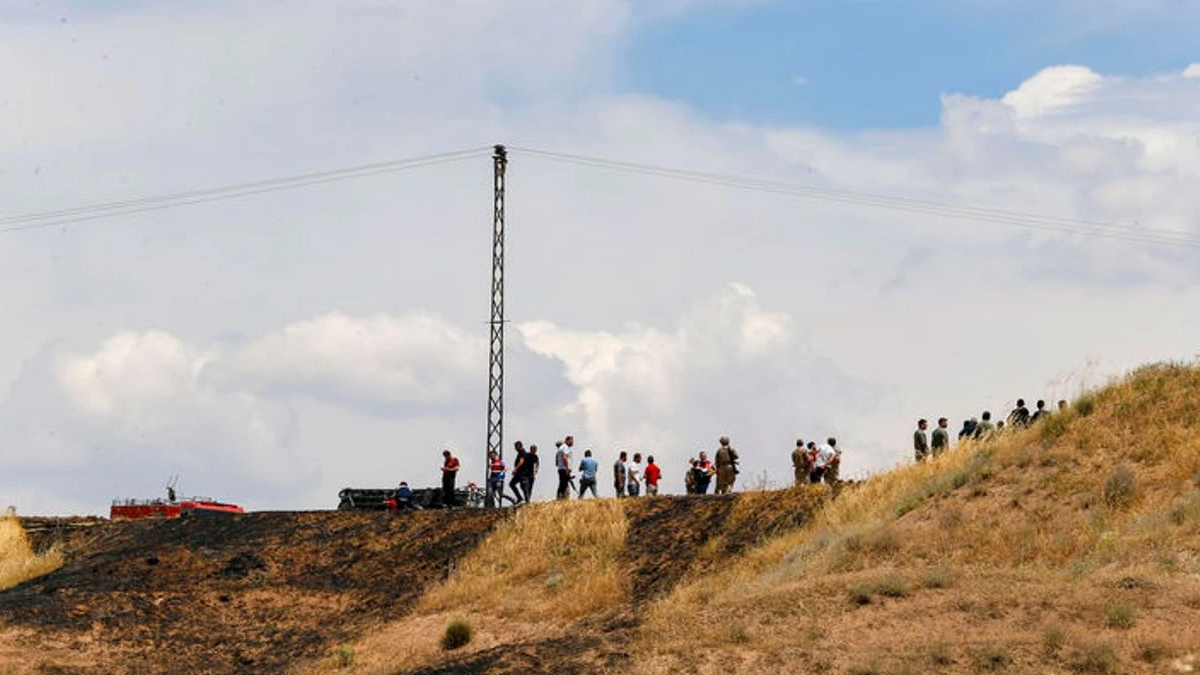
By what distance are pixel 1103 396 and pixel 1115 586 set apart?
9.56 m

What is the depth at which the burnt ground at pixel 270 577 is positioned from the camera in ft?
120

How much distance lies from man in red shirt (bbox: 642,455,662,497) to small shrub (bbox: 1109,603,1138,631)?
19.7 metres

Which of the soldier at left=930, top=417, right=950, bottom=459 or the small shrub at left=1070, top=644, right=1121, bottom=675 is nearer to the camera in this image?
the small shrub at left=1070, top=644, right=1121, bottom=675

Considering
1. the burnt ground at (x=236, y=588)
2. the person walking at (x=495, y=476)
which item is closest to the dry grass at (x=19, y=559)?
the burnt ground at (x=236, y=588)

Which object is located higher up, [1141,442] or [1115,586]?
[1141,442]

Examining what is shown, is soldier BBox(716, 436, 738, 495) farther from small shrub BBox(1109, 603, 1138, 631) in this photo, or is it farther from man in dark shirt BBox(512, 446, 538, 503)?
small shrub BBox(1109, 603, 1138, 631)

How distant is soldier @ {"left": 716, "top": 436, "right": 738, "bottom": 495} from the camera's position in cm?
4059

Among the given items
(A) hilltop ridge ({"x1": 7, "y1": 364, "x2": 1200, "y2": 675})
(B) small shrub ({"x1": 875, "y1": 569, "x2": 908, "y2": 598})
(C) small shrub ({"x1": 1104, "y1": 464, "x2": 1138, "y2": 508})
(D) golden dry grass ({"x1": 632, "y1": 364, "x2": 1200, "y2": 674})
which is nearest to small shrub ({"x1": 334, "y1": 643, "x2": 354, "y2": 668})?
(A) hilltop ridge ({"x1": 7, "y1": 364, "x2": 1200, "y2": 675})

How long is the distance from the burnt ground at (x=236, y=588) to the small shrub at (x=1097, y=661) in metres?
17.6

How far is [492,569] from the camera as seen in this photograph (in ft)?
125

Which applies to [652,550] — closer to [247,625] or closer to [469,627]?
[469,627]

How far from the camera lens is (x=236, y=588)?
40594 millimetres

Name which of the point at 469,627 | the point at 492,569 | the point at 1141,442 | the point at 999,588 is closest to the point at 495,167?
the point at 492,569

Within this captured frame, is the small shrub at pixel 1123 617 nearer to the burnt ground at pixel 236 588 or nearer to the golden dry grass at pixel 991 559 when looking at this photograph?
the golden dry grass at pixel 991 559
